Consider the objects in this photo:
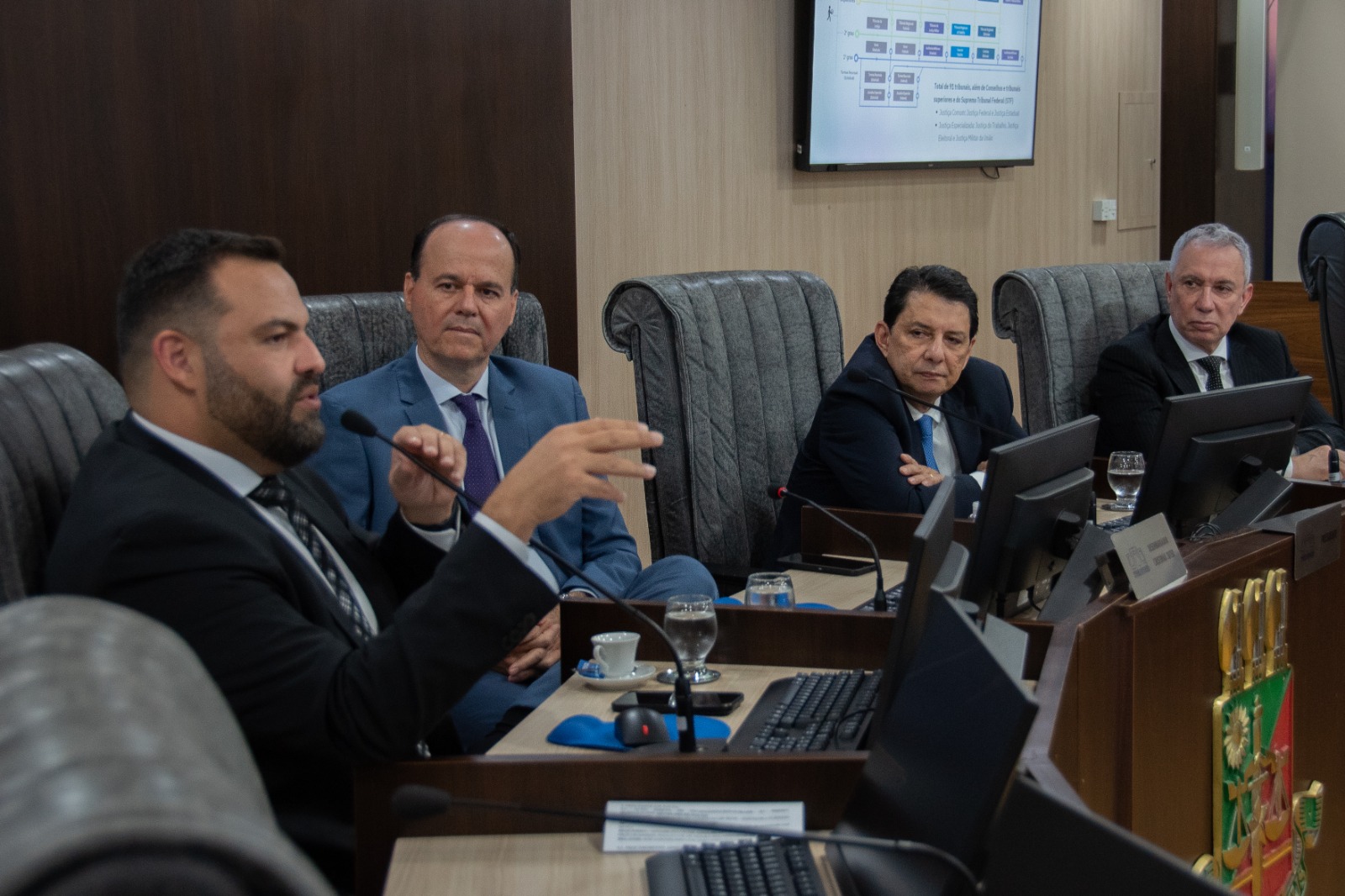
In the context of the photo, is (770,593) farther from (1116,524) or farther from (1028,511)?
(1116,524)

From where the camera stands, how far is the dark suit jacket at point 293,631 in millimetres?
1336

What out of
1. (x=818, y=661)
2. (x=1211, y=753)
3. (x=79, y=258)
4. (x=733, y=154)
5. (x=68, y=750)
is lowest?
(x=1211, y=753)

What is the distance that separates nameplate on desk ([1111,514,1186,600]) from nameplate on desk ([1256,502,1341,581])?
1.25 ft

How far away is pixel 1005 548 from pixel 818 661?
11.4 inches

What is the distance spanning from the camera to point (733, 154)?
4.30m

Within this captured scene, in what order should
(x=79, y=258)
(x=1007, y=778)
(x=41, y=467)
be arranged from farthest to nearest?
(x=79, y=258) → (x=41, y=467) → (x=1007, y=778)

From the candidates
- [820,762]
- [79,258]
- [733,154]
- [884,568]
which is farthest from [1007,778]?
[733,154]

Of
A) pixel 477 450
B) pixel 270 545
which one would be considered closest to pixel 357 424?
pixel 270 545

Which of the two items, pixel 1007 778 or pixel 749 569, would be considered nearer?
pixel 1007 778

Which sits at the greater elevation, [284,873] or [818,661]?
[284,873]

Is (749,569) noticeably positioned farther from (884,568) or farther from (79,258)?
(79,258)

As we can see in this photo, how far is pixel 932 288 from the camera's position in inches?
116

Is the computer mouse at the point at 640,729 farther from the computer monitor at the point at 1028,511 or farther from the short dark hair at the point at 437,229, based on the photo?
the short dark hair at the point at 437,229

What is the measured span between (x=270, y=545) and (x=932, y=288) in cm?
185
